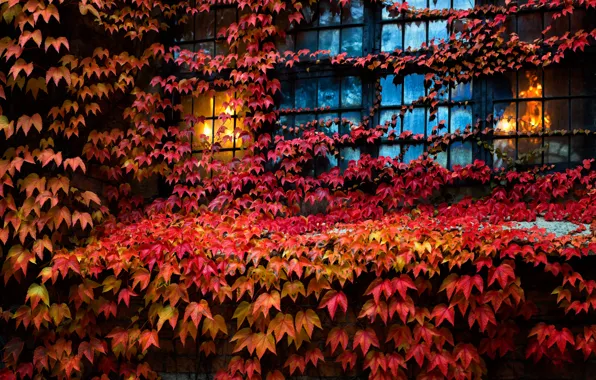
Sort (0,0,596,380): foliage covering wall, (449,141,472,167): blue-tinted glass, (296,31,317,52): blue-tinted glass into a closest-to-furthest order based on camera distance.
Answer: (0,0,596,380): foliage covering wall < (449,141,472,167): blue-tinted glass < (296,31,317,52): blue-tinted glass

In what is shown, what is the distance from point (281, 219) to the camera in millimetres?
5930

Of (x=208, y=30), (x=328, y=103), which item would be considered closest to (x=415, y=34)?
(x=328, y=103)

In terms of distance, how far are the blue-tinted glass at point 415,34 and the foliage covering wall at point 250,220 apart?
0.10m

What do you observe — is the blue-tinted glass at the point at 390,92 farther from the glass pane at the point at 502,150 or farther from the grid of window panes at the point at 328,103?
the glass pane at the point at 502,150

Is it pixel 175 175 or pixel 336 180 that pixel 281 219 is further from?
pixel 175 175

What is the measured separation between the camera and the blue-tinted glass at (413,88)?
6.18 meters

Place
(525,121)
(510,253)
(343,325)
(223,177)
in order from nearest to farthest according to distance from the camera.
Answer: (510,253) → (343,325) → (525,121) → (223,177)

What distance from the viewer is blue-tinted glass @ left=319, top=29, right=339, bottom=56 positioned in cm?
645

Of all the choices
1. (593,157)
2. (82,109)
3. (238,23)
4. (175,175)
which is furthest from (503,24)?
(82,109)

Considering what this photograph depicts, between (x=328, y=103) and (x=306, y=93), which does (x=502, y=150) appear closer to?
(x=328, y=103)

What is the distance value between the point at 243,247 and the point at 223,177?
1.21 m

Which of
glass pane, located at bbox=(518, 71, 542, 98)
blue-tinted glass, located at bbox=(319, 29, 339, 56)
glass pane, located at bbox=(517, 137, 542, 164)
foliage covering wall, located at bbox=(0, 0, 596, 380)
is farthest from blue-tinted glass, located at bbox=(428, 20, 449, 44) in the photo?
glass pane, located at bbox=(517, 137, 542, 164)

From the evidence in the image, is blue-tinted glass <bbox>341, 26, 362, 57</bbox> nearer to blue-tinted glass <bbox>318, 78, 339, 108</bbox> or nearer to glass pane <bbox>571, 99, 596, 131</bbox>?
blue-tinted glass <bbox>318, 78, 339, 108</bbox>

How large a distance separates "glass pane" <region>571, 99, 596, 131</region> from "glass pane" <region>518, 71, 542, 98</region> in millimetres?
347
